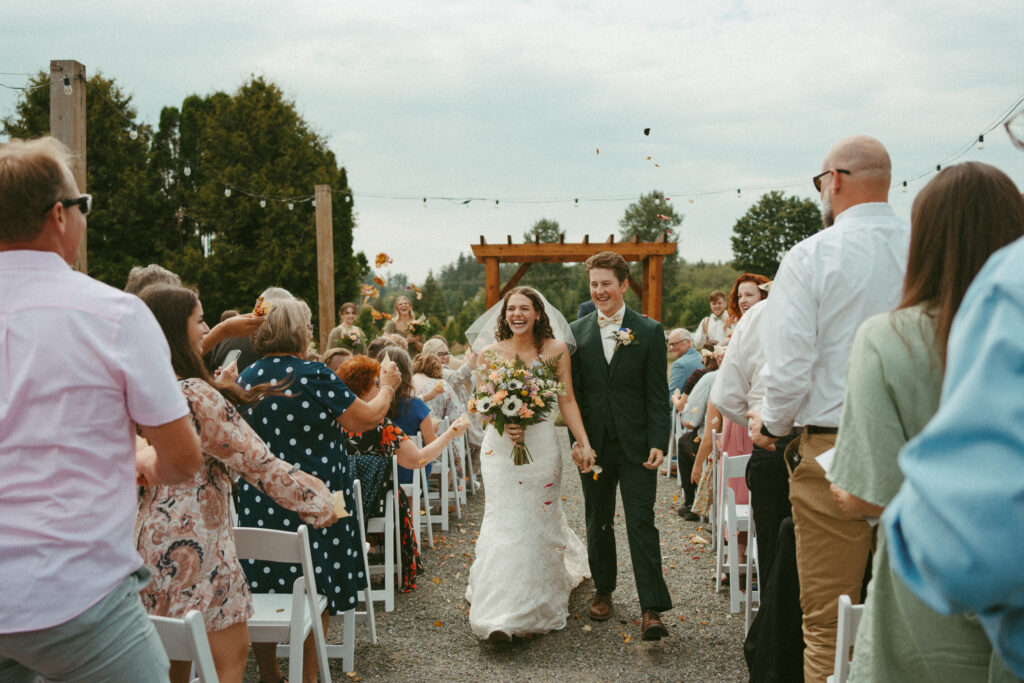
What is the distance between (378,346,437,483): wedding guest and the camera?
238 inches

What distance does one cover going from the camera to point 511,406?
4875 millimetres

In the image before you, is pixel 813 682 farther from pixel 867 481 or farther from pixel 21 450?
pixel 21 450

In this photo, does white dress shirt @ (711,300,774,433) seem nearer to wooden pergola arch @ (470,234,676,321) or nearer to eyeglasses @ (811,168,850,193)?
eyeglasses @ (811,168,850,193)

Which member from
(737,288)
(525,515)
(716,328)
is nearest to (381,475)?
(525,515)

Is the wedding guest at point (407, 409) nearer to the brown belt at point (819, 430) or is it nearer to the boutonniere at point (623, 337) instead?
the boutonniere at point (623, 337)

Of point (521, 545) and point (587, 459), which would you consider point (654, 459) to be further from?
point (521, 545)

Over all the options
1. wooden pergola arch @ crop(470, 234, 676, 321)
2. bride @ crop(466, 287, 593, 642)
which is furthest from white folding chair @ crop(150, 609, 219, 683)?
wooden pergola arch @ crop(470, 234, 676, 321)

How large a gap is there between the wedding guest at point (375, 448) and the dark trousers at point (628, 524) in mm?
986

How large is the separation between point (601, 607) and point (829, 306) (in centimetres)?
294

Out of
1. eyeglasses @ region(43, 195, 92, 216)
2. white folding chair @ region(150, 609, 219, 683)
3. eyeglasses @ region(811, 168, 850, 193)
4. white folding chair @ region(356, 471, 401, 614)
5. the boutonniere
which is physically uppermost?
eyeglasses @ region(811, 168, 850, 193)

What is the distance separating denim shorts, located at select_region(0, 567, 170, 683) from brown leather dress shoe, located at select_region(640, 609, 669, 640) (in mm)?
3445

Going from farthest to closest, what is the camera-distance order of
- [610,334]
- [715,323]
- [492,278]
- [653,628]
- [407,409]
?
[492,278] < [715,323] < [407,409] < [610,334] < [653,628]

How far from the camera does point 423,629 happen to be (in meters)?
5.03

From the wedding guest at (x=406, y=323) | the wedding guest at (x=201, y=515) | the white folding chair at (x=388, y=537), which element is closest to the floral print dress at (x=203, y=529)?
the wedding guest at (x=201, y=515)
